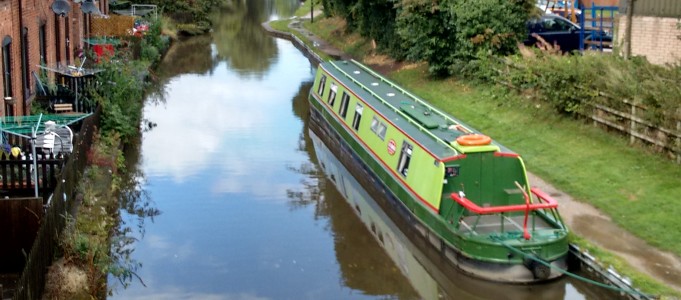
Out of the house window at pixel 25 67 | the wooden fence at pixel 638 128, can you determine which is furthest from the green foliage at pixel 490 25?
the house window at pixel 25 67

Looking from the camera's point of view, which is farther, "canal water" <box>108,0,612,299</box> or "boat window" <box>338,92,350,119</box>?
"boat window" <box>338,92,350,119</box>

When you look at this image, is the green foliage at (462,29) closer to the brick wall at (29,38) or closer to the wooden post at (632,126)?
the wooden post at (632,126)

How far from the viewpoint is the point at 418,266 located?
14109 mm

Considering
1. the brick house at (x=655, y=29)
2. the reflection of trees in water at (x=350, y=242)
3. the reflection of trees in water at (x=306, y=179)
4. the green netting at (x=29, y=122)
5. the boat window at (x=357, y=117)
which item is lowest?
the reflection of trees in water at (x=350, y=242)

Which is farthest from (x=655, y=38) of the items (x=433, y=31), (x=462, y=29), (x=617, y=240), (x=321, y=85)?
(x=617, y=240)

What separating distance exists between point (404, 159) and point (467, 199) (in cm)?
244

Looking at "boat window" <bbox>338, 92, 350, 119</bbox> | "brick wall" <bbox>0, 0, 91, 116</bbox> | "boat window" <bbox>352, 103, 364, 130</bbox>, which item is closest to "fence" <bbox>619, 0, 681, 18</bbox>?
"boat window" <bbox>338, 92, 350, 119</bbox>

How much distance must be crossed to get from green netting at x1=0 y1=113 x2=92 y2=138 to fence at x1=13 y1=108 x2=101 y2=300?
0.59 m

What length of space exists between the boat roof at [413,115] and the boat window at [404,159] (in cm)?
21

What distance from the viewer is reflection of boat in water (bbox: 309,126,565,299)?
504 inches

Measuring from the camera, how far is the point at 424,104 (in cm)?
1844

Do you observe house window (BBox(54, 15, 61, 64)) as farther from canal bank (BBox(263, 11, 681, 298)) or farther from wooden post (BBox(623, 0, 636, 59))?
wooden post (BBox(623, 0, 636, 59))

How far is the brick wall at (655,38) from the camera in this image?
20.9 metres

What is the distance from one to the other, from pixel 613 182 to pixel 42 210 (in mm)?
9429
